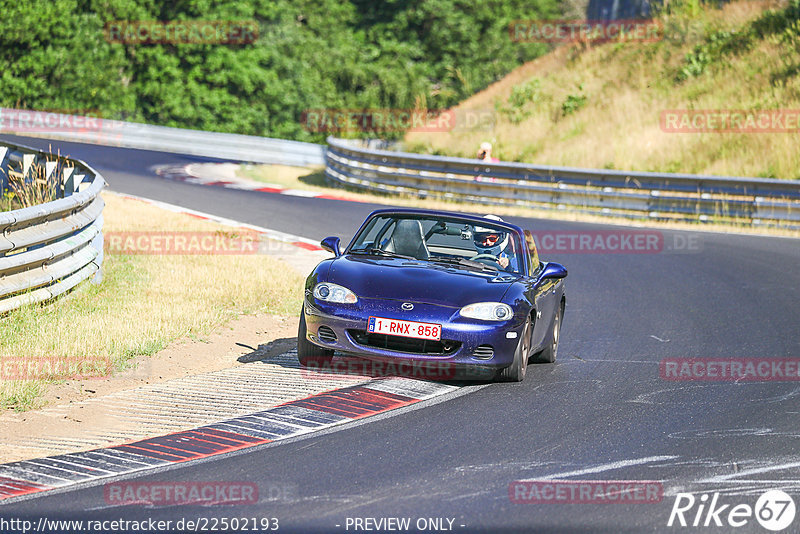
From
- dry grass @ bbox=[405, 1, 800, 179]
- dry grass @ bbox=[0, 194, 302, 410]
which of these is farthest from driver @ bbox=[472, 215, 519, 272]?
dry grass @ bbox=[405, 1, 800, 179]

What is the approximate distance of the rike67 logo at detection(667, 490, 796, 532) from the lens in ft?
16.9

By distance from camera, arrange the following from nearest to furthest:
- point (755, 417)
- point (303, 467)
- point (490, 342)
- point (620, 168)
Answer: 1. point (303, 467)
2. point (755, 417)
3. point (490, 342)
4. point (620, 168)

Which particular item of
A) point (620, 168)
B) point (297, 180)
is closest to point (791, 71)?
point (620, 168)

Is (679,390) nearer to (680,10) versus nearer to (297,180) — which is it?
(297,180)

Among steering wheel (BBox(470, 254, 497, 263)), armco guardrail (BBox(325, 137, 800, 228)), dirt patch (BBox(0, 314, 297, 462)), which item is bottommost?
armco guardrail (BBox(325, 137, 800, 228))

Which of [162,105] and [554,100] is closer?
[554,100]

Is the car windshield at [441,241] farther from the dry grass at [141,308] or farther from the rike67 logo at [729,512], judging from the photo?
the rike67 logo at [729,512]

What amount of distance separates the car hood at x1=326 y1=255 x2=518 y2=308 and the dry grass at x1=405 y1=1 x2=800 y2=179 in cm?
1842

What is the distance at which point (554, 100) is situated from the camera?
34.1 metres

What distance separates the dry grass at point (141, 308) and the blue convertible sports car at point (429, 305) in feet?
5.12

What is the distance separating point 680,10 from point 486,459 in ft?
109

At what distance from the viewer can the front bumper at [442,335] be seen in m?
8.12

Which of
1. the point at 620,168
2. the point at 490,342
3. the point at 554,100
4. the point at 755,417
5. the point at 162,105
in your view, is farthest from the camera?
the point at 162,105

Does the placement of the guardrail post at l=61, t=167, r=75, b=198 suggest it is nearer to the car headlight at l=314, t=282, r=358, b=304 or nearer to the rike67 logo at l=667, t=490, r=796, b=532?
the car headlight at l=314, t=282, r=358, b=304
